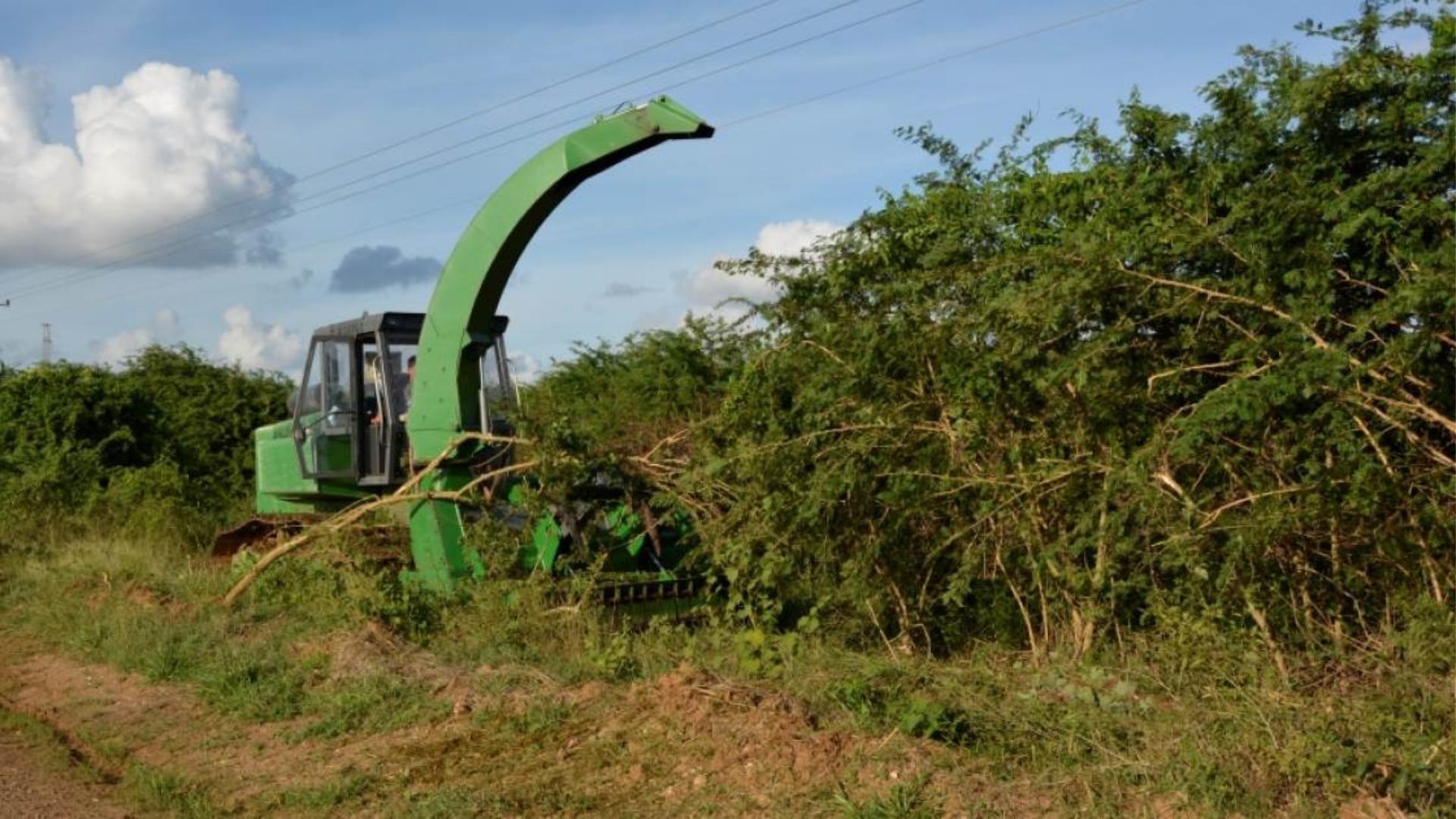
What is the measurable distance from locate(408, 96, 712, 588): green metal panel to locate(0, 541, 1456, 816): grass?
1.85ft

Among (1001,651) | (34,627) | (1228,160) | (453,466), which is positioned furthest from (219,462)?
(1228,160)

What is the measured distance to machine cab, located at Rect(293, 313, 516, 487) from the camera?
12352 mm

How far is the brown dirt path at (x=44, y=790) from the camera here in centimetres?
708

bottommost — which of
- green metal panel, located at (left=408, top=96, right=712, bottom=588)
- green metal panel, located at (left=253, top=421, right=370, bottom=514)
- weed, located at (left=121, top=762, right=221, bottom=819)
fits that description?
weed, located at (left=121, top=762, right=221, bottom=819)

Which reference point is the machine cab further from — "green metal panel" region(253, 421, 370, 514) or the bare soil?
the bare soil

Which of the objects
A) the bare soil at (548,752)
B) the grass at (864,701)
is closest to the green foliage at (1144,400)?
the grass at (864,701)

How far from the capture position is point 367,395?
510 inches

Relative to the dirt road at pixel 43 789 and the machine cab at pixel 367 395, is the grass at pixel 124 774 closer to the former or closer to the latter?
the dirt road at pixel 43 789

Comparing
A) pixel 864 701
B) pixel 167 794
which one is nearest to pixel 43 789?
pixel 167 794

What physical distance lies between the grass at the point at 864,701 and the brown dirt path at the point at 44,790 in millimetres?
241

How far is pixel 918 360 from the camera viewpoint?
8242mm

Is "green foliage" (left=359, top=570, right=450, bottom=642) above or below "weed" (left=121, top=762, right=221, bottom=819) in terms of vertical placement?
above

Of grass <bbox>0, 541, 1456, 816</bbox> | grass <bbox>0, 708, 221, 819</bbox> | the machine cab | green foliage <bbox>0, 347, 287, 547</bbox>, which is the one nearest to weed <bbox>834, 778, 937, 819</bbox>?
grass <bbox>0, 541, 1456, 816</bbox>

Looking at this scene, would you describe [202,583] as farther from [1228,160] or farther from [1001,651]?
[1228,160]
